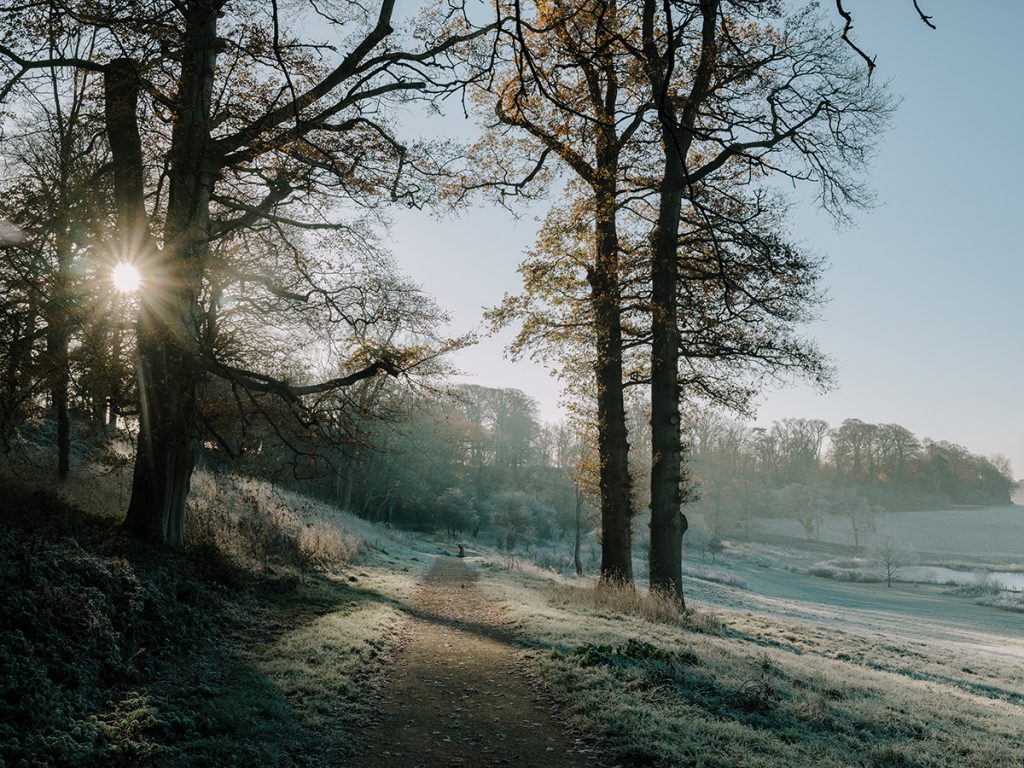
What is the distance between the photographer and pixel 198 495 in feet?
48.6

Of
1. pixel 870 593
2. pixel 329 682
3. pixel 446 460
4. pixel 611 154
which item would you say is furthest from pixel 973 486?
pixel 329 682

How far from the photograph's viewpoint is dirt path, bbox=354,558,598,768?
16.3 feet

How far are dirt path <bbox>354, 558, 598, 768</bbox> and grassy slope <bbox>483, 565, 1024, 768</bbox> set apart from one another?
34cm

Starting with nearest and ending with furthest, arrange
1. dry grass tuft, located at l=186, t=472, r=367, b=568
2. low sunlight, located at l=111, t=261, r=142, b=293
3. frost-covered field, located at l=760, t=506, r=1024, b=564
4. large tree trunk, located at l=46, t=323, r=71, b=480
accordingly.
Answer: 1. large tree trunk, located at l=46, t=323, r=71, b=480
2. low sunlight, located at l=111, t=261, r=142, b=293
3. dry grass tuft, located at l=186, t=472, r=367, b=568
4. frost-covered field, located at l=760, t=506, r=1024, b=564

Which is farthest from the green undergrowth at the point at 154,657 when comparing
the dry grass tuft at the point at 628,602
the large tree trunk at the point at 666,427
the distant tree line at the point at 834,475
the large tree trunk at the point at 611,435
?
the distant tree line at the point at 834,475

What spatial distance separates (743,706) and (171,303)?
8.92 m

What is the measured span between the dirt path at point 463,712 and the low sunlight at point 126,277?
235 inches

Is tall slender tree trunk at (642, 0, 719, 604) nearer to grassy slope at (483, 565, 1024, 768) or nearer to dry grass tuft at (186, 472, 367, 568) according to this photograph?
grassy slope at (483, 565, 1024, 768)

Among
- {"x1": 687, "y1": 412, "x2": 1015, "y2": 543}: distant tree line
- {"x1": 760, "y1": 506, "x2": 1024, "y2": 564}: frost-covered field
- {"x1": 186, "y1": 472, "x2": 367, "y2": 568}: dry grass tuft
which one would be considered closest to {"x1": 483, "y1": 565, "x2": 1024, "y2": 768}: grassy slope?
{"x1": 186, "y1": 472, "x2": 367, "y2": 568}: dry grass tuft

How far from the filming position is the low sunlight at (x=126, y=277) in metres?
7.87

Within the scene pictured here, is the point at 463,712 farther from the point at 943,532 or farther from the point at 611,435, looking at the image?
the point at 943,532

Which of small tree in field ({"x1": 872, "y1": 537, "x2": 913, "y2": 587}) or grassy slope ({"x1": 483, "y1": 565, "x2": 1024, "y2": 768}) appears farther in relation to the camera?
small tree in field ({"x1": 872, "y1": 537, "x2": 913, "y2": 587})

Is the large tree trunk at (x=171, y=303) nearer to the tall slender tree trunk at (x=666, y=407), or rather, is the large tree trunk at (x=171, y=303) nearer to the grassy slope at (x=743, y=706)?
the grassy slope at (x=743, y=706)

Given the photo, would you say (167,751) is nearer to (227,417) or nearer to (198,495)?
(227,417)
